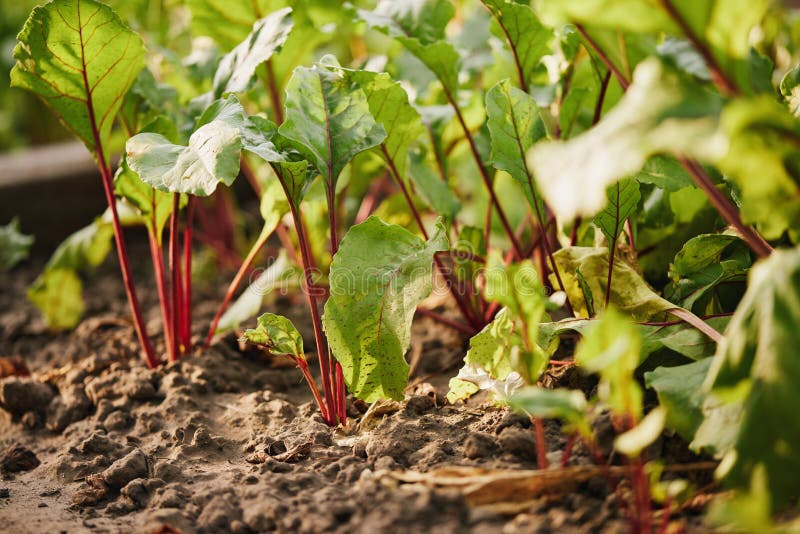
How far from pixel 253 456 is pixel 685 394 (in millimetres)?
651

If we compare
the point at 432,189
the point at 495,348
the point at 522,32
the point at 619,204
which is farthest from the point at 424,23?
the point at 495,348

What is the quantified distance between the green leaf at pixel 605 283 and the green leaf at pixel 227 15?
0.85 m

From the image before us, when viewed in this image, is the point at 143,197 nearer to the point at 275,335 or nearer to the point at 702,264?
the point at 275,335

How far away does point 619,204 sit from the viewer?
46.0 inches

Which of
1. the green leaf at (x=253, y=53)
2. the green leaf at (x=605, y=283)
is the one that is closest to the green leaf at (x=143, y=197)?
the green leaf at (x=253, y=53)

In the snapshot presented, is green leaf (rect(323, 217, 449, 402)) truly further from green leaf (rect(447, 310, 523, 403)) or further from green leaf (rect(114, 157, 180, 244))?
green leaf (rect(114, 157, 180, 244))

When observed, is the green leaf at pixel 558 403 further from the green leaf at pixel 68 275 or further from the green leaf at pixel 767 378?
the green leaf at pixel 68 275

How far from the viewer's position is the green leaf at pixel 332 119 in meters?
1.16

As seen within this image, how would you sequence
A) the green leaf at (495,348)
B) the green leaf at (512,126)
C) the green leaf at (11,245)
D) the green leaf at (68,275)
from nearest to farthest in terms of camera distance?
the green leaf at (495,348)
the green leaf at (512,126)
the green leaf at (68,275)
the green leaf at (11,245)

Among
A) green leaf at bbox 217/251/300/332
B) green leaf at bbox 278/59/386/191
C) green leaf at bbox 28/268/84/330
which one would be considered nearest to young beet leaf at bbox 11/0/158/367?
green leaf at bbox 217/251/300/332

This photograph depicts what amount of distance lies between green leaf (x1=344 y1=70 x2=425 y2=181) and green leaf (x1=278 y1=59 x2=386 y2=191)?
4 centimetres

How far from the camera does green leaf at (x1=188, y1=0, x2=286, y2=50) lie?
5.12 feet

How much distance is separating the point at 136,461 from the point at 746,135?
979 mm

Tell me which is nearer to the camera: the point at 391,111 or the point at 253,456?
the point at 253,456
